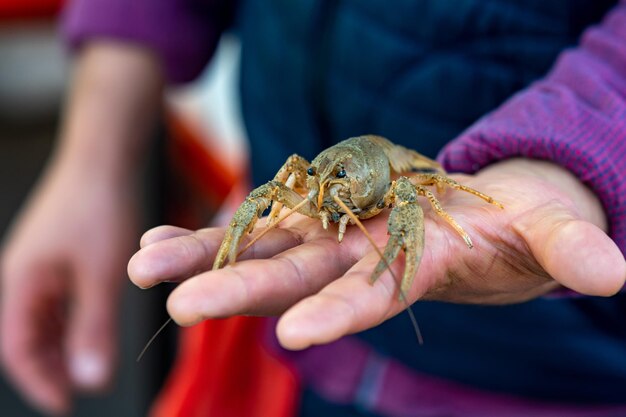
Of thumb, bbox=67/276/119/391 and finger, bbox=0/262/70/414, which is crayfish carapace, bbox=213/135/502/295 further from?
finger, bbox=0/262/70/414

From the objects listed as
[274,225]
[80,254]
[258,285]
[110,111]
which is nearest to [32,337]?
[80,254]

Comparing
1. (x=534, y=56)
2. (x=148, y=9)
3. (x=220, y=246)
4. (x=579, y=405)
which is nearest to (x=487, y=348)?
(x=579, y=405)

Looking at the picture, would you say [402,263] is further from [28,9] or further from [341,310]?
[28,9]

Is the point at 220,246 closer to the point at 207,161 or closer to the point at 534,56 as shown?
the point at 534,56

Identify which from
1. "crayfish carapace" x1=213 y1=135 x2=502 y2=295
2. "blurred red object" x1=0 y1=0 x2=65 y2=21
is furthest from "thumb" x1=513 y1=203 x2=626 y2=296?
"blurred red object" x1=0 y1=0 x2=65 y2=21

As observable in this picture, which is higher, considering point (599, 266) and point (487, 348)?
point (599, 266)

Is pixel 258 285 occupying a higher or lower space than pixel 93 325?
higher
